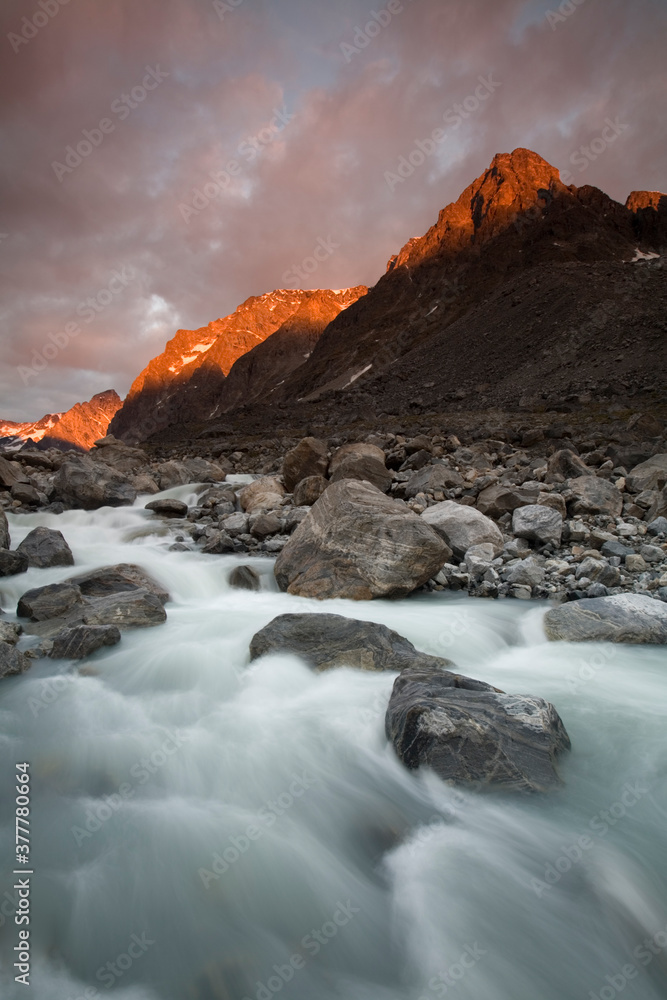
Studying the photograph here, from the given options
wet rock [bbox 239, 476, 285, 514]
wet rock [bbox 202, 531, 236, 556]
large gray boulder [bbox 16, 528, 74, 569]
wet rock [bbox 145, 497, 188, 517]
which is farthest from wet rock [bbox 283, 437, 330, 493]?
large gray boulder [bbox 16, 528, 74, 569]

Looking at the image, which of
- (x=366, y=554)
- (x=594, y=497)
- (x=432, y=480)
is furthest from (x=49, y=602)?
(x=594, y=497)

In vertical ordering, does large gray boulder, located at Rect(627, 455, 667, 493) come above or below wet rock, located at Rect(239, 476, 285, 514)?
below

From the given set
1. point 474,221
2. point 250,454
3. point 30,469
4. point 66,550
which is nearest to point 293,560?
point 66,550

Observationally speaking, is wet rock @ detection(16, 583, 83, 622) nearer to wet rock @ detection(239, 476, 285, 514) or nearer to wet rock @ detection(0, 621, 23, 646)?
wet rock @ detection(0, 621, 23, 646)

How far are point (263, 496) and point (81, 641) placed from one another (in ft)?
26.2

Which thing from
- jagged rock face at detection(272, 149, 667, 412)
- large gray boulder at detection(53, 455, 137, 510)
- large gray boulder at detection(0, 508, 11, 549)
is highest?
jagged rock face at detection(272, 149, 667, 412)

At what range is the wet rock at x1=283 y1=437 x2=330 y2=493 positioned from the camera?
14117mm

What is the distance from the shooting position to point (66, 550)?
970 cm

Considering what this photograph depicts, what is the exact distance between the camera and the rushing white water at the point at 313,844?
8.48ft

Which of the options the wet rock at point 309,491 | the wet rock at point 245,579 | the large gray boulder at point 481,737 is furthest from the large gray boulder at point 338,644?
the wet rock at point 309,491

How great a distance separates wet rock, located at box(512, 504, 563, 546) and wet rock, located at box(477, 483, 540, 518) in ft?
1.91

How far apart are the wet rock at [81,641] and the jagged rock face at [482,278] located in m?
49.1

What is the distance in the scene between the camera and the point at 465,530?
919 centimetres

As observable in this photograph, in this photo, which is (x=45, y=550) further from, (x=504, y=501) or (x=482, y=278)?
(x=482, y=278)
